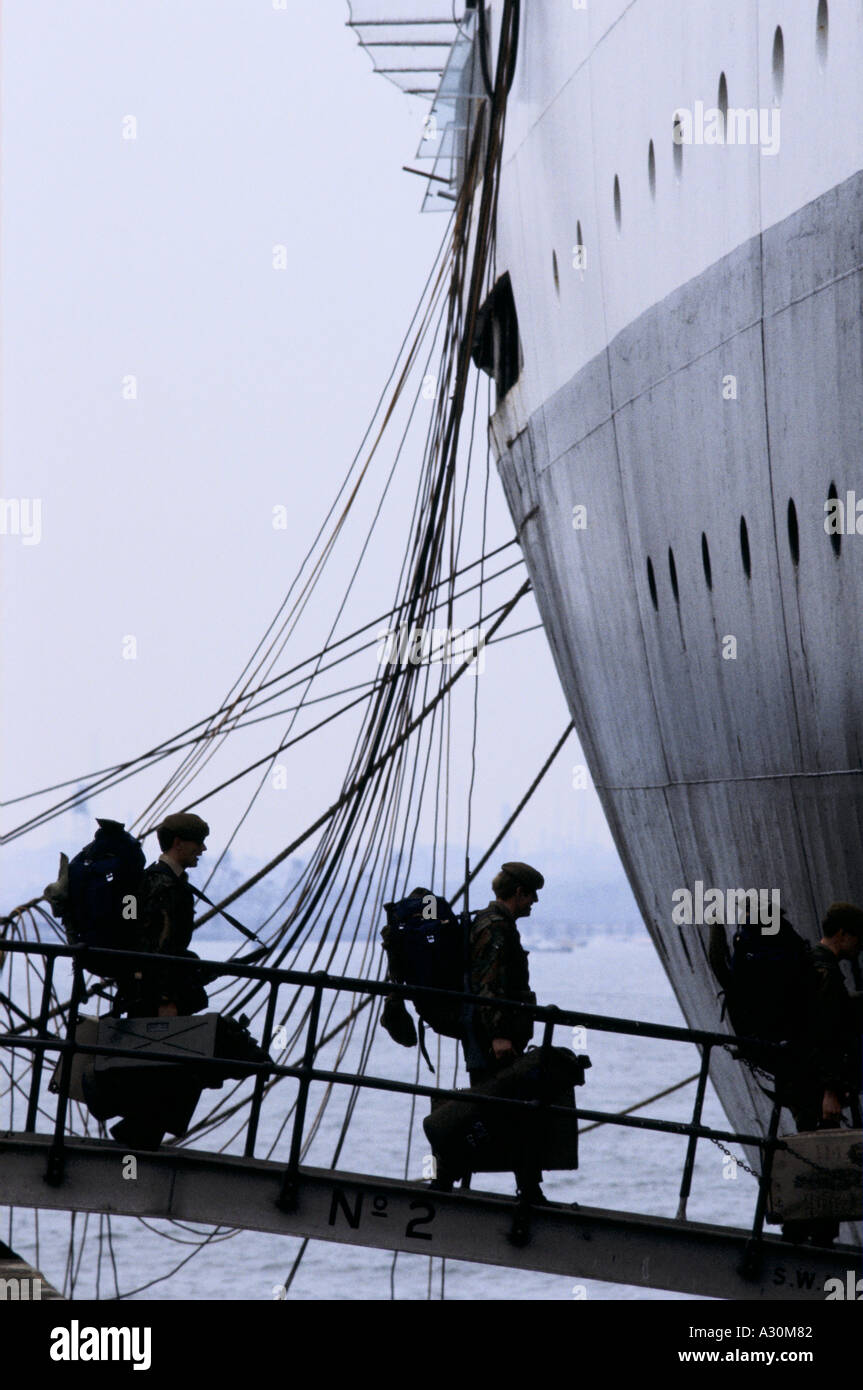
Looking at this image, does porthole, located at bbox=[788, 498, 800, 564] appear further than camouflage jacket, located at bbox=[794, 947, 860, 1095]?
Yes

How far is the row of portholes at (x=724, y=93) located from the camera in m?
6.71

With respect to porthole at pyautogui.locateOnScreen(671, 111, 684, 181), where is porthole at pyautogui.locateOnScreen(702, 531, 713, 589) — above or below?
below

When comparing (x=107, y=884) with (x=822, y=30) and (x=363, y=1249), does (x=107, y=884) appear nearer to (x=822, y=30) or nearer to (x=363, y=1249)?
(x=822, y=30)

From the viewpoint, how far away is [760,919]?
651 centimetres

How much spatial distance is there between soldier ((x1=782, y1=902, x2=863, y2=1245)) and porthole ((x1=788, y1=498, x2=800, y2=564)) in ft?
5.29

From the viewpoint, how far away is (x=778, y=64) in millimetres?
7137

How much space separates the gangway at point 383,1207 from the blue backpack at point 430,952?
0.16 meters

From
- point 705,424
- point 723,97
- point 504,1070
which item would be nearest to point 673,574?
point 705,424

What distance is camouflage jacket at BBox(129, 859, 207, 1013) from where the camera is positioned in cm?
656

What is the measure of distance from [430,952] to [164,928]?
981 mm

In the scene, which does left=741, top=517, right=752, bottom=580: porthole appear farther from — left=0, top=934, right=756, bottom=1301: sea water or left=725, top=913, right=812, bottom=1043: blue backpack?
left=0, top=934, right=756, bottom=1301: sea water

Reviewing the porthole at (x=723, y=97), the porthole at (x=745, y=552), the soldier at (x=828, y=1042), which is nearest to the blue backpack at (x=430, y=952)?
the soldier at (x=828, y=1042)

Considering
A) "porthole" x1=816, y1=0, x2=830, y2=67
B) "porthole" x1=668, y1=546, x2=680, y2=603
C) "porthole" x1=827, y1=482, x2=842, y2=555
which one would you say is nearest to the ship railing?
"porthole" x1=827, y1=482, x2=842, y2=555
